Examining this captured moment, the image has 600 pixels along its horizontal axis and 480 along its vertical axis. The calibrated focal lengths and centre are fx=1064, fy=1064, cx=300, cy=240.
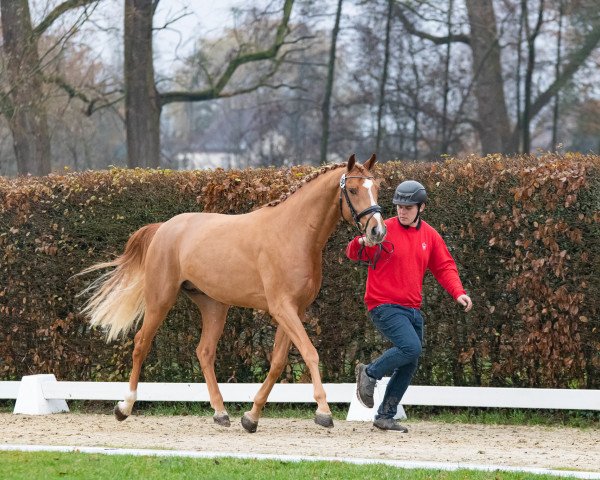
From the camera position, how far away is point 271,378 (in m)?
8.09

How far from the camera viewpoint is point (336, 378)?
9.57 metres

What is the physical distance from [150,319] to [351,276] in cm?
179

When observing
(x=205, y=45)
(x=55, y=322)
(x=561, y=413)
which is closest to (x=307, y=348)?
(x=561, y=413)

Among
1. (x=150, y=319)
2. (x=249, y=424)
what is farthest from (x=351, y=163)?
(x=150, y=319)

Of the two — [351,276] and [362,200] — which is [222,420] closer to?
[351,276]

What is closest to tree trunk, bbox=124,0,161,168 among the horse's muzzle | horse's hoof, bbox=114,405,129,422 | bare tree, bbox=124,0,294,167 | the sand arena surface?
bare tree, bbox=124,0,294,167

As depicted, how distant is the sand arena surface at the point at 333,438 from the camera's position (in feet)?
22.6

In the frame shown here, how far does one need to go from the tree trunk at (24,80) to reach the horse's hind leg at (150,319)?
30.2ft

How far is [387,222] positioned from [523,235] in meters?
1.45

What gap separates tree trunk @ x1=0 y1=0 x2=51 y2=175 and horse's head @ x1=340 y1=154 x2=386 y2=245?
423 inches

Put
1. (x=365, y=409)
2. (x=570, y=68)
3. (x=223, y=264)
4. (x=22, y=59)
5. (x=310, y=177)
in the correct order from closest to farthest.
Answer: (x=310, y=177) → (x=223, y=264) → (x=365, y=409) → (x=22, y=59) → (x=570, y=68)

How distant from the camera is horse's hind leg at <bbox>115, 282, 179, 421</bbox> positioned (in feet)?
28.6

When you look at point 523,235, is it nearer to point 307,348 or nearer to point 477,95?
point 307,348

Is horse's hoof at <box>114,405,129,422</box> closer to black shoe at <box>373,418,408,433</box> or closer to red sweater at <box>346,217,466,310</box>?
black shoe at <box>373,418,408,433</box>
